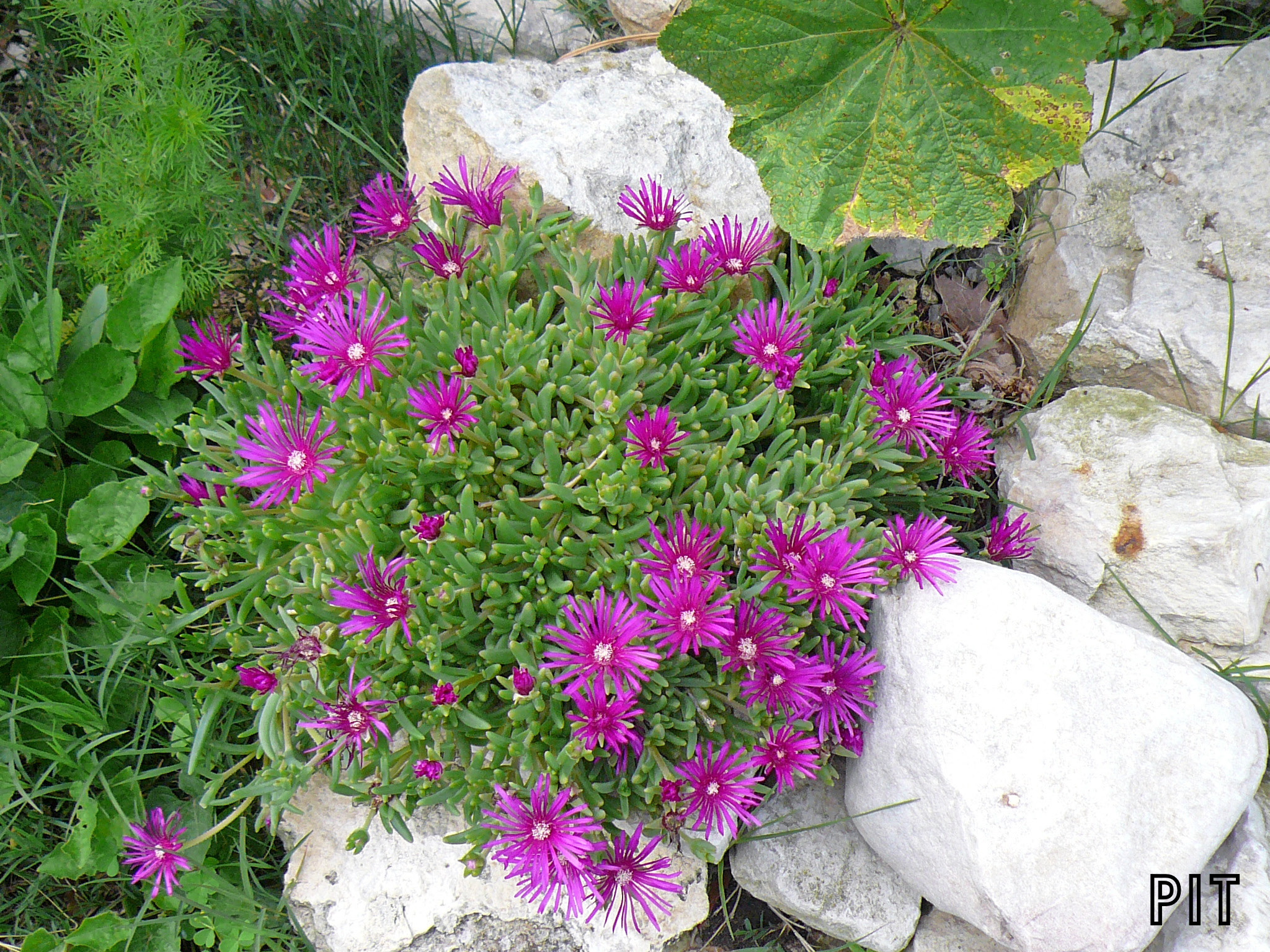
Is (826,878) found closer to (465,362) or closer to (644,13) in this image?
(465,362)

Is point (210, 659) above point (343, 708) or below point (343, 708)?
below

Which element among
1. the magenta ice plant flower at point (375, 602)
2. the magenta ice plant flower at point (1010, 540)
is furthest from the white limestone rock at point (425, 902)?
the magenta ice plant flower at point (1010, 540)

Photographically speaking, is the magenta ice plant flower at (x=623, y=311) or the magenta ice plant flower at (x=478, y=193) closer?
the magenta ice plant flower at (x=623, y=311)

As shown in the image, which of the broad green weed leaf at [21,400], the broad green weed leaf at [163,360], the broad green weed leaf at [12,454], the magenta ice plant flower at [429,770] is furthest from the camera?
the broad green weed leaf at [163,360]

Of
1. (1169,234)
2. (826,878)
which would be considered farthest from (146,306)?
(1169,234)

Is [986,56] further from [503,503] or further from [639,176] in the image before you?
[503,503]

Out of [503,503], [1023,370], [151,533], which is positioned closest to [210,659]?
[151,533]

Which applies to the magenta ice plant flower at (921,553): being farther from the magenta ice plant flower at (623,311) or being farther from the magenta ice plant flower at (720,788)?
the magenta ice plant flower at (623,311)
